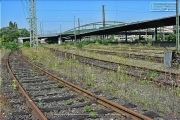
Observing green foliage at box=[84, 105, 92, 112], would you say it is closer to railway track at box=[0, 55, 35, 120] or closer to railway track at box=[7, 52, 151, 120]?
railway track at box=[7, 52, 151, 120]

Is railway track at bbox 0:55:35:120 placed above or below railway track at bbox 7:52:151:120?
below

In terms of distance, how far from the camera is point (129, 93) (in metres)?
9.07

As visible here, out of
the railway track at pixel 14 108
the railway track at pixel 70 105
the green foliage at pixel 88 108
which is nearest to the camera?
the railway track at pixel 70 105

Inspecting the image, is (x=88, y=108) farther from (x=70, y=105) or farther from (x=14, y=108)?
(x=14, y=108)

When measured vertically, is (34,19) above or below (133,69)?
above

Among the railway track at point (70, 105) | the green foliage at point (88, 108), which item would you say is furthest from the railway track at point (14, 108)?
the green foliage at point (88, 108)

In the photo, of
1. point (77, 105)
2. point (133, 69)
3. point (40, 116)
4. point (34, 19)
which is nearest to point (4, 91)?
point (77, 105)

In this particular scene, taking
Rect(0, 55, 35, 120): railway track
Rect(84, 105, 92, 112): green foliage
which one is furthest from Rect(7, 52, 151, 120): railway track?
Rect(0, 55, 35, 120): railway track

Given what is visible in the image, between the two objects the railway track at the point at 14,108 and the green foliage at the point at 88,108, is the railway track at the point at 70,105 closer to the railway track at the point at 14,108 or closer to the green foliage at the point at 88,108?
the green foliage at the point at 88,108

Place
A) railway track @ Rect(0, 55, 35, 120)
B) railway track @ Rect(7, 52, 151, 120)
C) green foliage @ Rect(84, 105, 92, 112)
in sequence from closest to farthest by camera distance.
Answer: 1. railway track @ Rect(7, 52, 151, 120)
2. railway track @ Rect(0, 55, 35, 120)
3. green foliage @ Rect(84, 105, 92, 112)

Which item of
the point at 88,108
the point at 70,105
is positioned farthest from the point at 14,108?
the point at 88,108

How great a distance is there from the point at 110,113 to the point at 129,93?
245 cm

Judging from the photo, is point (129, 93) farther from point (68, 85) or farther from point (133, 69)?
point (133, 69)

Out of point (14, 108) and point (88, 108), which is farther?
point (14, 108)
